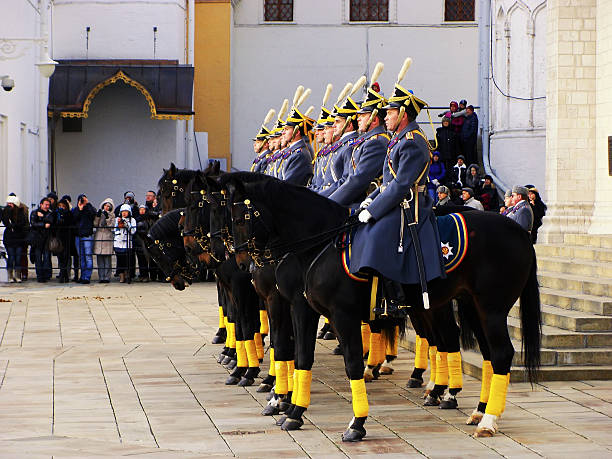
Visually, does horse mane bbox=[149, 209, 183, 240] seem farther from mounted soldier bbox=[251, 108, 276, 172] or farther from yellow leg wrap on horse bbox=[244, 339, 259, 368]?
yellow leg wrap on horse bbox=[244, 339, 259, 368]

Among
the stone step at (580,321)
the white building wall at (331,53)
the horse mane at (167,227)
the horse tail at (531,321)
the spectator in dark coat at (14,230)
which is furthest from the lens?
the white building wall at (331,53)

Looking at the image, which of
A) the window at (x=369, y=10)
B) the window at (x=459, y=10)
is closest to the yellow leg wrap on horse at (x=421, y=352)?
the window at (x=369, y=10)

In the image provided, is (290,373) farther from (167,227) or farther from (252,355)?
(167,227)

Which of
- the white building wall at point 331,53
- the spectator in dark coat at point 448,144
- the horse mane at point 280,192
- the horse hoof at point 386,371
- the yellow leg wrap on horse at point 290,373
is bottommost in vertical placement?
the horse hoof at point 386,371

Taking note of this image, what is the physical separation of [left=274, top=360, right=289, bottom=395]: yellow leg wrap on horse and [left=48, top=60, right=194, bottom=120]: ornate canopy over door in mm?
21563

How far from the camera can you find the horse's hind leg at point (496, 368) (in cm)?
825

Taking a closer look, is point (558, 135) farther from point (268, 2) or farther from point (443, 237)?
point (268, 2)

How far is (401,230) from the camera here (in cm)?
831

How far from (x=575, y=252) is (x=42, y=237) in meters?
12.6

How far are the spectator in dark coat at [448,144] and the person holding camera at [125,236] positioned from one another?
285 inches

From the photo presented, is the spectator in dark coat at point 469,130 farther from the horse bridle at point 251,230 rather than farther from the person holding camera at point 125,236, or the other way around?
the horse bridle at point 251,230

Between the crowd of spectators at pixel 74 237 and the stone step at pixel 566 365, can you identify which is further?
the crowd of spectators at pixel 74 237

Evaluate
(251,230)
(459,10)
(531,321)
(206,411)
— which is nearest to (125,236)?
(206,411)

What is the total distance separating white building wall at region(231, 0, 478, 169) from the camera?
3744cm
